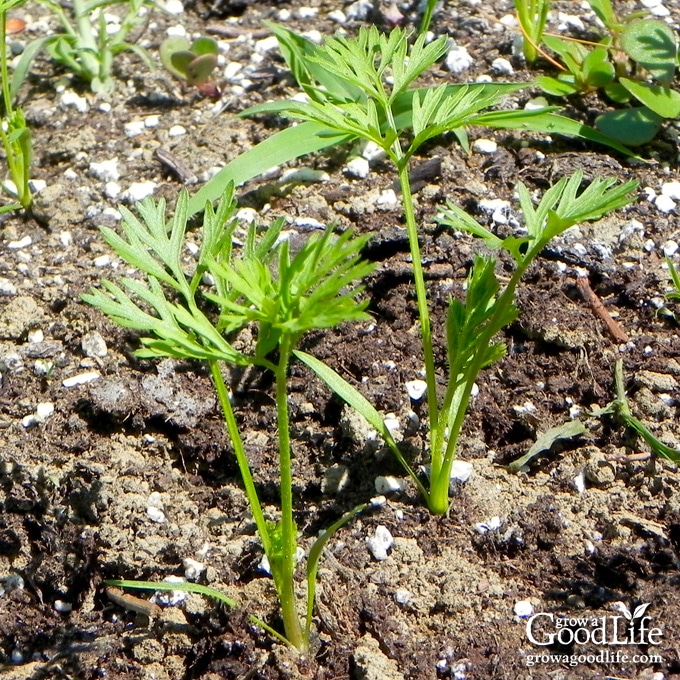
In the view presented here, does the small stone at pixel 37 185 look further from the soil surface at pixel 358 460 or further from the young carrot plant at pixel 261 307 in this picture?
the young carrot plant at pixel 261 307

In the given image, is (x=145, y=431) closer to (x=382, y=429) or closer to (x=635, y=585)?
(x=382, y=429)

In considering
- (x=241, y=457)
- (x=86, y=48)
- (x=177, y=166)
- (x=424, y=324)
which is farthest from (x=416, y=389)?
(x=86, y=48)

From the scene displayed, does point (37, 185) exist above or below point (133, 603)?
above

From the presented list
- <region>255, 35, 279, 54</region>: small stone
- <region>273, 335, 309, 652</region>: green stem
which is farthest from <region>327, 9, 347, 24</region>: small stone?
<region>273, 335, 309, 652</region>: green stem

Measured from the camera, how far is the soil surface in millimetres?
1600

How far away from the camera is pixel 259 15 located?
2.91 m

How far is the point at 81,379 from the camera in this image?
201 cm

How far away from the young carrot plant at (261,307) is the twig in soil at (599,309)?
81cm

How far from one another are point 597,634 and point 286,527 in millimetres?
563

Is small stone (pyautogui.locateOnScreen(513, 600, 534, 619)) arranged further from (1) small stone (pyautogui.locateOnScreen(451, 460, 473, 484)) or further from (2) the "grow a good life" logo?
(1) small stone (pyautogui.locateOnScreen(451, 460, 473, 484))

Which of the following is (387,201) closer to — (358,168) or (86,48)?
(358,168)

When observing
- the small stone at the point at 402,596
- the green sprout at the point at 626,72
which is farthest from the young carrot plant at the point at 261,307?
the green sprout at the point at 626,72

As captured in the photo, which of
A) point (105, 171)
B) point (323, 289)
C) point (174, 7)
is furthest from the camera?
point (174, 7)

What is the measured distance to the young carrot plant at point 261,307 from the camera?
4.19 feet
